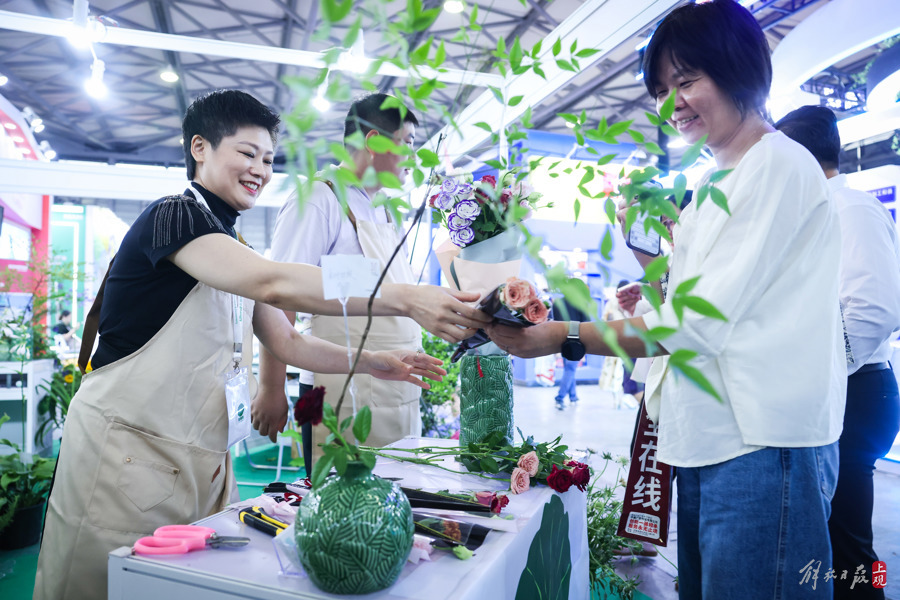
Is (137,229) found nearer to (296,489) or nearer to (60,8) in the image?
(296,489)

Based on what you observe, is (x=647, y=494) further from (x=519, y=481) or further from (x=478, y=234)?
(x=478, y=234)

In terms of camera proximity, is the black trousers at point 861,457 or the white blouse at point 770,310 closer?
the white blouse at point 770,310

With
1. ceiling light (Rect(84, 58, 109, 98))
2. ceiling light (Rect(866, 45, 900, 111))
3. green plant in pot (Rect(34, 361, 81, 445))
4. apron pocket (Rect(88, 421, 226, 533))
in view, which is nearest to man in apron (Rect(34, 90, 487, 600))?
apron pocket (Rect(88, 421, 226, 533))

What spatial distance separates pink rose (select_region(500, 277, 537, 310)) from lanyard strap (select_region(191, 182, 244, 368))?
2.13ft

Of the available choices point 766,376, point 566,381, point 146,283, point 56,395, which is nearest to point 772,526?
point 766,376

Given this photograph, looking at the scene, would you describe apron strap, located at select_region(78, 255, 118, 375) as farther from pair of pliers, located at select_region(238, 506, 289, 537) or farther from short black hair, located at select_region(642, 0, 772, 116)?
short black hair, located at select_region(642, 0, 772, 116)

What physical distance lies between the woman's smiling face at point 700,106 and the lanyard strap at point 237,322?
0.97m

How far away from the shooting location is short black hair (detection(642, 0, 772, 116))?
3.53 feet

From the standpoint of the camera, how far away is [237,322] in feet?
4.42

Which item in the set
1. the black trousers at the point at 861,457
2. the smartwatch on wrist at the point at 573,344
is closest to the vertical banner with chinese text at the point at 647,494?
the smartwatch on wrist at the point at 573,344

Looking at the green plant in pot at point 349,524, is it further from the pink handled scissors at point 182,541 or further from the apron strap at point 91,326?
the apron strap at point 91,326

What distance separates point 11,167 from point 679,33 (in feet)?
20.7

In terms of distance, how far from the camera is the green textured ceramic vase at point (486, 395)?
152 cm

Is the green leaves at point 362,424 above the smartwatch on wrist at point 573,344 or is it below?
below
